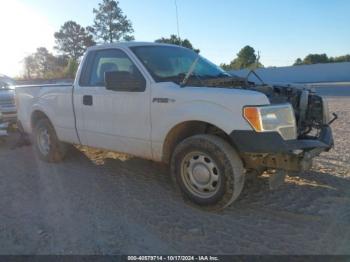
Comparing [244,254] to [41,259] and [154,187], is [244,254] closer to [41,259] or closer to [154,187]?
[41,259]

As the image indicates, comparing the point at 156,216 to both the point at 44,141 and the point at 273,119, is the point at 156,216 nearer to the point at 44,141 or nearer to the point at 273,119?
the point at 273,119

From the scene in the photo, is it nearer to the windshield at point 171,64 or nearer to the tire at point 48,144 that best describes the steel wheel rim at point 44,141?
the tire at point 48,144

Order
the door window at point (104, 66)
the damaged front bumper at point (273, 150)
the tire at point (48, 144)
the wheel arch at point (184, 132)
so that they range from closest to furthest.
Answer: the damaged front bumper at point (273, 150) → the wheel arch at point (184, 132) → the door window at point (104, 66) → the tire at point (48, 144)

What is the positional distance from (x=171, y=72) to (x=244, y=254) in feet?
8.59

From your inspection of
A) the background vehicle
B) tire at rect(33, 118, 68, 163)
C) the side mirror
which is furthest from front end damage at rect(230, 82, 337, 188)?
the background vehicle

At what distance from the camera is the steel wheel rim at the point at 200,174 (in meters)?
4.35

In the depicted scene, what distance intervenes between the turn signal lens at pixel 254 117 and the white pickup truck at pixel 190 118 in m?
0.01

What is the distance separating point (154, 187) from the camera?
210 inches

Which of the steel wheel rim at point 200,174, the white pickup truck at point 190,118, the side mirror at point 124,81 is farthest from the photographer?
the side mirror at point 124,81

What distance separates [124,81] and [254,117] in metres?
1.74

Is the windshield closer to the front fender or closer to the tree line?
the front fender

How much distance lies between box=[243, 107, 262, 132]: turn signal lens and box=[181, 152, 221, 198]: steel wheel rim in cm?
63

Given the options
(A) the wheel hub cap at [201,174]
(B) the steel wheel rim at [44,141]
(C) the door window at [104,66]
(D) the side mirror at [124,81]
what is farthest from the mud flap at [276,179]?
(B) the steel wheel rim at [44,141]

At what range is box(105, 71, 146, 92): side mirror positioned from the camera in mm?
4816
